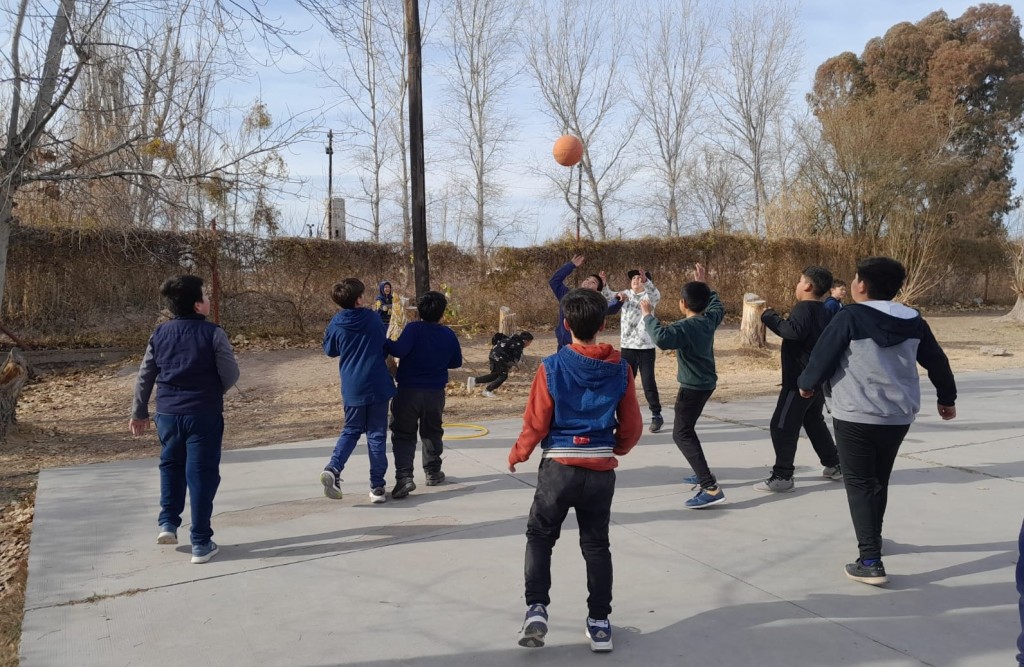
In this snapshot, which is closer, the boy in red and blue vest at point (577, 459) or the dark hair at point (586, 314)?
the boy in red and blue vest at point (577, 459)

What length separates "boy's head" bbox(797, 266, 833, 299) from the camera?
532 cm

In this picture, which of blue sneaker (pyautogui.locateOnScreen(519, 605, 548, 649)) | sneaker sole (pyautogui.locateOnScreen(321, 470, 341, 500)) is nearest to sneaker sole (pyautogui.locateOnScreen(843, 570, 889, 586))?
blue sneaker (pyautogui.locateOnScreen(519, 605, 548, 649))

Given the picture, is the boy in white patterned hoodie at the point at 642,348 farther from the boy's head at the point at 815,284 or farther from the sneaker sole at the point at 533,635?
the sneaker sole at the point at 533,635

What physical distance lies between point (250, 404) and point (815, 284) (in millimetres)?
7989

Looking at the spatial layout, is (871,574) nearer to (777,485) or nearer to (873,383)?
(873,383)

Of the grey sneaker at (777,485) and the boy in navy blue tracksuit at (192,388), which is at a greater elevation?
the boy in navy blue tracksuit at (192,388)

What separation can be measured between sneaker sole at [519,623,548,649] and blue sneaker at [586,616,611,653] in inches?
8.0

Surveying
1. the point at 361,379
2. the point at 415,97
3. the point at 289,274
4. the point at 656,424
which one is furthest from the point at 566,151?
the point at 289,274

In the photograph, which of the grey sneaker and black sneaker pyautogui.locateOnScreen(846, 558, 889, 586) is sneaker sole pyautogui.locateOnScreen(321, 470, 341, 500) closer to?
A: the grey sneaker

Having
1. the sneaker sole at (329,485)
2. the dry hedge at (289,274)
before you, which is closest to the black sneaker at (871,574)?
the sneaker sole at (329,485)

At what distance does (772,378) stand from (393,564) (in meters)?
9.72

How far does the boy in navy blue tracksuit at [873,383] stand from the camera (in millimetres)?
3955

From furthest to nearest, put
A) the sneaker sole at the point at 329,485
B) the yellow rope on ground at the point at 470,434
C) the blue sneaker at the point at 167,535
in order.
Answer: the yellow rope on ground at the point at 470,434
the sneaker sole at the point at 329,485
the blue sneaker at the point at 167,535

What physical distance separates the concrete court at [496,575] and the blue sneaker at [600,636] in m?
0.06
